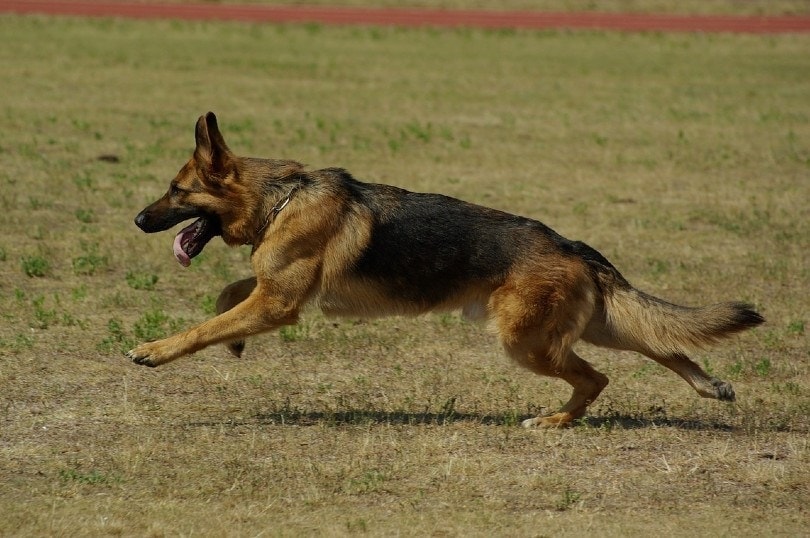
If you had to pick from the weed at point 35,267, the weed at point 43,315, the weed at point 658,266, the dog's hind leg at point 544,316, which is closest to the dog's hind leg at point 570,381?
the dog's hind leg at point 544,316

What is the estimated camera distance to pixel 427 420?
7543 millimetres

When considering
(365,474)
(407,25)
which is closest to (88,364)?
(365,474)

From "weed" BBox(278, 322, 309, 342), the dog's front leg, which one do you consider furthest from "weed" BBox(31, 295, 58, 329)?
the dog's front leg

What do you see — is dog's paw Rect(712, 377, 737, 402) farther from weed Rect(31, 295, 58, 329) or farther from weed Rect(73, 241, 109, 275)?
weed Rect(73, 241, 109, 275)

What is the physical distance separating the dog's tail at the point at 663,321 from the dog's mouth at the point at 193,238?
2361 mm

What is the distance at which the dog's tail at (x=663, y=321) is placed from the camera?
7.34m

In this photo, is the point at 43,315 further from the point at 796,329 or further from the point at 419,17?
the point at 419,17

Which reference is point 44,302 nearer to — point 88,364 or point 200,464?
point 88,364

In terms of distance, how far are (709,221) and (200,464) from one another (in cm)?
808

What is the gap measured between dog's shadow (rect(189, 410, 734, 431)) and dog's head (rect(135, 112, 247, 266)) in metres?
1.09

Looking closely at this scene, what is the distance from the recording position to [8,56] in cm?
2300

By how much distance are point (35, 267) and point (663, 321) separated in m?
5.46

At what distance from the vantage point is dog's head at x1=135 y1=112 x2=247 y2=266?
7.43 m

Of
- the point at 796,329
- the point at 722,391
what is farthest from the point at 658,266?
the point at 722,391
